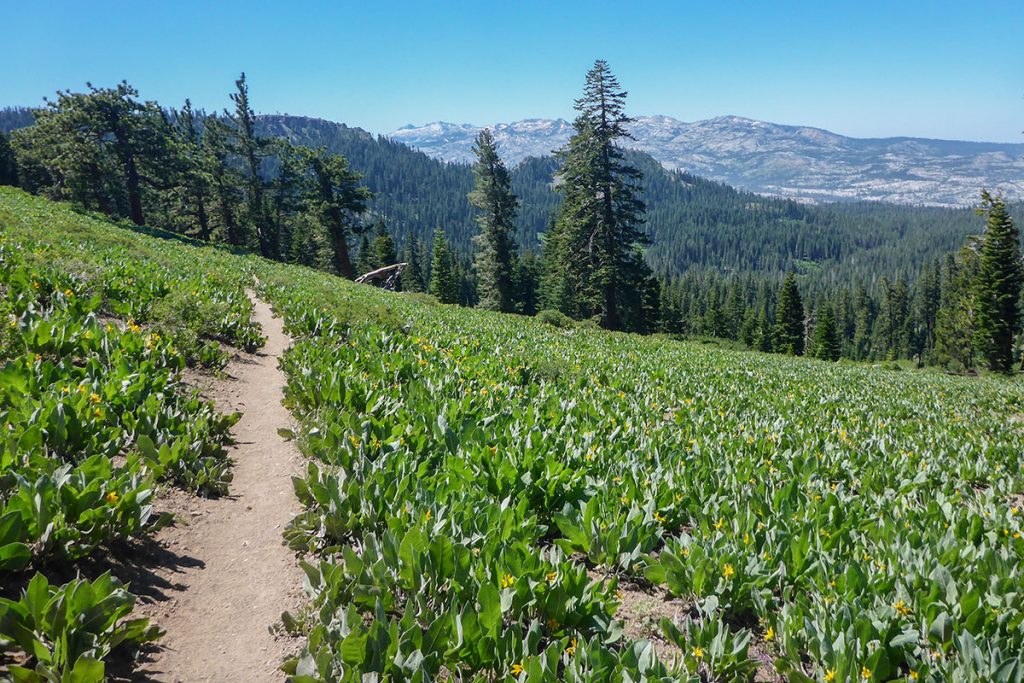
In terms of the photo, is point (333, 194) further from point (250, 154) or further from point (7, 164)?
point (7, 164)

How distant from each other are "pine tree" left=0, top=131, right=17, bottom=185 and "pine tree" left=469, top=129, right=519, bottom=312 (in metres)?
56.3

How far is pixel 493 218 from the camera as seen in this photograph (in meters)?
42.2

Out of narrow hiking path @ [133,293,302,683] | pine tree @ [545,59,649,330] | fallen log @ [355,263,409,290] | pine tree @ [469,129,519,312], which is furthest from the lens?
fallen log @ [355,263,409,290]

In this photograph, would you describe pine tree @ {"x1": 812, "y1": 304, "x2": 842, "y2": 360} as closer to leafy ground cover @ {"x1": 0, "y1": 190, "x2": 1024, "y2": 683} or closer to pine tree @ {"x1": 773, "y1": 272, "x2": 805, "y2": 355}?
pine tree @ {"x1": 773, "y1": 272, "x2": 805, "y2": 355}

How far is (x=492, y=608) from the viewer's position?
2988mm

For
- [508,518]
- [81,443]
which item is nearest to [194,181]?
[81,443]

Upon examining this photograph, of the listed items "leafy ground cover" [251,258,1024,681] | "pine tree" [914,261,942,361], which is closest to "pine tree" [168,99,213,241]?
"leafy ground cover" [251,258,1024,681]

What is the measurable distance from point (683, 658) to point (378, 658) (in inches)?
73.9

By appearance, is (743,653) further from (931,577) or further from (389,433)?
(389,433)

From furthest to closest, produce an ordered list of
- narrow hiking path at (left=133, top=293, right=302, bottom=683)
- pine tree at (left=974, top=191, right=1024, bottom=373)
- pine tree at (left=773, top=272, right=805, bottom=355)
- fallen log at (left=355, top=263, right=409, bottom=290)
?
1. pine tree at (left=773, top=272, right=805, bottom=355)
2. fallen log at (left=355, top=263, right=409, bottom=290)
3. pine tree at (left=974, top=191, right=1024, bottom=373)
4. narrow hiking path at (left=133, top=293, right=302, bottom=683)

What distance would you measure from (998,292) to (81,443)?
210 feet

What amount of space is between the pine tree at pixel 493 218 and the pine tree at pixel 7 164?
185 feet

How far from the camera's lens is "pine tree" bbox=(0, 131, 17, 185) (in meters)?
59.6

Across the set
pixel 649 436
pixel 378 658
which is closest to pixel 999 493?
pixel 649 436
